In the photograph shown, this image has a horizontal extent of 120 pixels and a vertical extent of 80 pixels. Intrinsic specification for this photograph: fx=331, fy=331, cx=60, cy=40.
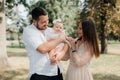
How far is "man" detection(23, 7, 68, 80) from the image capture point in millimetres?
3996

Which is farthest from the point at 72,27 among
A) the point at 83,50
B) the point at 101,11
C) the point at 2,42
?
the point at 83,50

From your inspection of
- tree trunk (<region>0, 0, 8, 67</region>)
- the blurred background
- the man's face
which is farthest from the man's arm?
tree trunk (<region>0, 0, 8, 67</region>)

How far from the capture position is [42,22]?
160 inches

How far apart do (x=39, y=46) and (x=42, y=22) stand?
0.30m

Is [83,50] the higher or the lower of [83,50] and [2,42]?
the higher

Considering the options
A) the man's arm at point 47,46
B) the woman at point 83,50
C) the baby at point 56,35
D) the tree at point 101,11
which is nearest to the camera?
the man's arm at point 47,46

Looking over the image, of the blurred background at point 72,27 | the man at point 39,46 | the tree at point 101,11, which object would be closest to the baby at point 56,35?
the man at point 39,46

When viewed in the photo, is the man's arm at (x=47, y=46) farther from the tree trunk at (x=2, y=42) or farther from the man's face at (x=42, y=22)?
the tree trunk at (x=2, y=42)

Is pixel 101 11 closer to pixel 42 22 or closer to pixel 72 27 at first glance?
pixel 42 22

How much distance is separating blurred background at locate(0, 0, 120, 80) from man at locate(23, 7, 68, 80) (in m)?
8.49

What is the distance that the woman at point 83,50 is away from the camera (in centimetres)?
452

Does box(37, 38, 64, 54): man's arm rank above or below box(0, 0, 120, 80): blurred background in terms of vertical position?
above

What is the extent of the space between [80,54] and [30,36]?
881 mm

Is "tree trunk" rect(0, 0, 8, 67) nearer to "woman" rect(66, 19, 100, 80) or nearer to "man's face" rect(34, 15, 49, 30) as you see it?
"woman" rect(66, 19, 100, 80)
